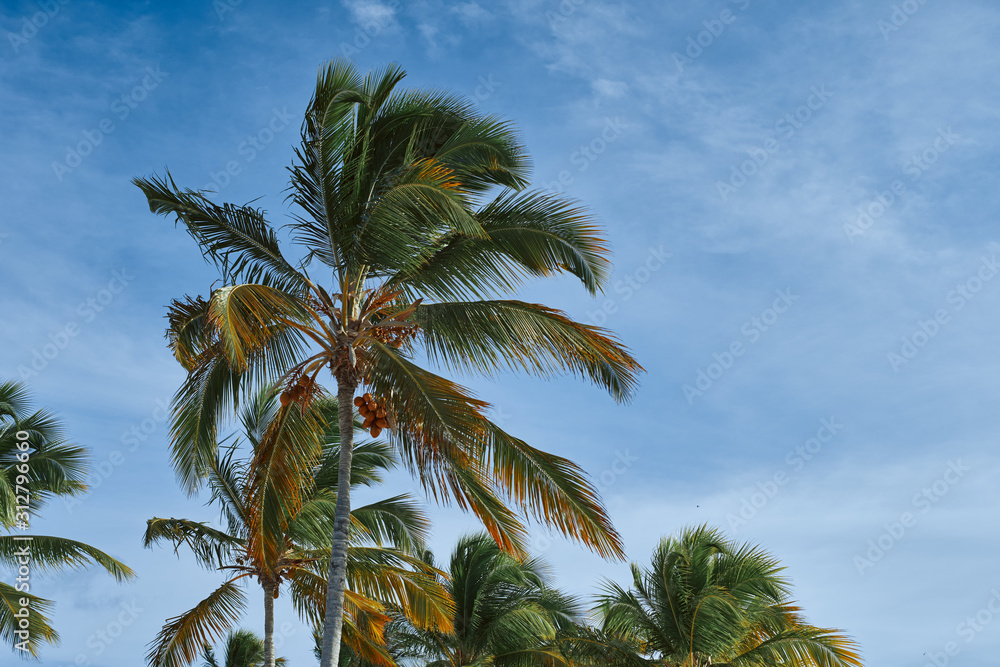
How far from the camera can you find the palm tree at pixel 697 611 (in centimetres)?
1516

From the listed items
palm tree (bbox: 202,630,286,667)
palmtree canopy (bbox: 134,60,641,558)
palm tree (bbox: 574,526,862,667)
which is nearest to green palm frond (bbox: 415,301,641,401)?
palmtree canopy (bbox: 134,60,641,558)

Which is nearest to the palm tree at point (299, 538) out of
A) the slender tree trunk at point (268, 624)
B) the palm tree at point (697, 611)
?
the slender tree trunk at point (268, 624)

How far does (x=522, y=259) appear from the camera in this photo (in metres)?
9.92

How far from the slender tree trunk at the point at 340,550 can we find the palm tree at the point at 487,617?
8.15 m

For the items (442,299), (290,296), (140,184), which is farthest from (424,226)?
(140,184)

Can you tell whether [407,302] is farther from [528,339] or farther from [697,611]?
[697,611]

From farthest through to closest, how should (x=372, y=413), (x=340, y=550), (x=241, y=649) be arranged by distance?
1. (x=241, y=649)
2. (x=340, y=550)
3. (x=372, y=413)

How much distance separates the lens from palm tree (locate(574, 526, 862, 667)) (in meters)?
15.2

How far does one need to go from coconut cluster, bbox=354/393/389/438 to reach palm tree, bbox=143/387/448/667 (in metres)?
1.08

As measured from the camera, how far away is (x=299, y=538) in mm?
15641

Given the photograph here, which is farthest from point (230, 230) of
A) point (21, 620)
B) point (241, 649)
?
point (241, 649)

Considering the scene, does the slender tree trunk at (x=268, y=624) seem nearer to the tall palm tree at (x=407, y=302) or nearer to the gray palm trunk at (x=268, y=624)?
the gray palm trunk at (x=268, y=624)

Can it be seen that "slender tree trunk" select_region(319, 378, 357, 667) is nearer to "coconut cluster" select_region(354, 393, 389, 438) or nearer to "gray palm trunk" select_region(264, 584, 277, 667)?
"coconut cluster" select_region(354, 393, 389, 438)

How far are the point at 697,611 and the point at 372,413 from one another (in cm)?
866
